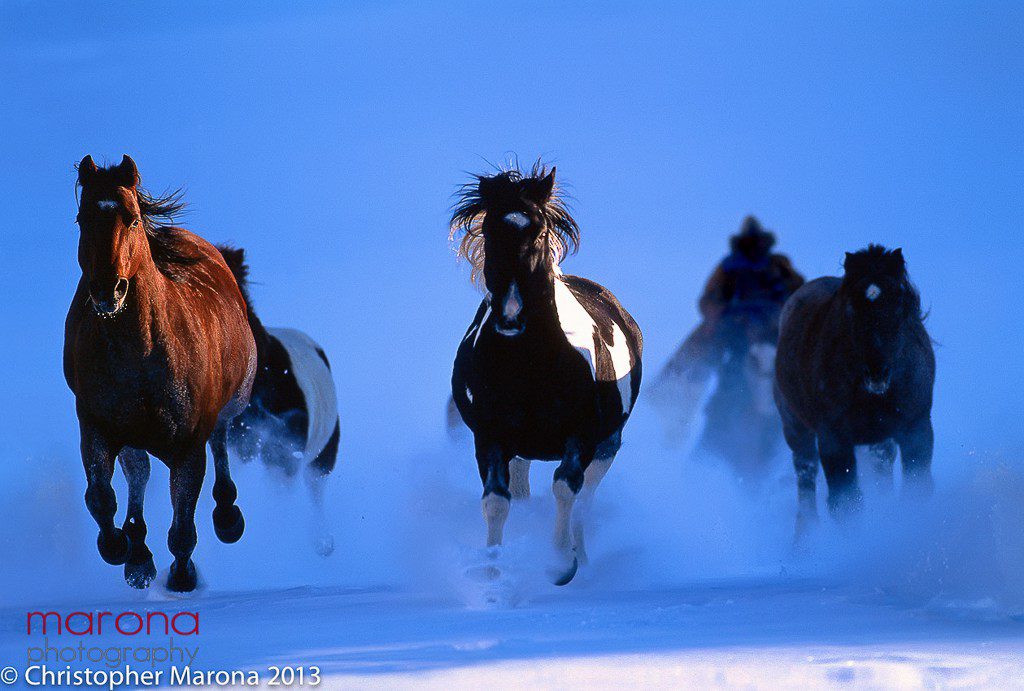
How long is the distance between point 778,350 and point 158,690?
6330 mm

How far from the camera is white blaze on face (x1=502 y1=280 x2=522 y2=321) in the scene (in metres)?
8.09

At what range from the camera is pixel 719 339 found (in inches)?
523

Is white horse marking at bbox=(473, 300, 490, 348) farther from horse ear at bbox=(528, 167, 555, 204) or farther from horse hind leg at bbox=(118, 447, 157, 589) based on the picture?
horse hind leg at bbox=(118, 447, 157, 589)

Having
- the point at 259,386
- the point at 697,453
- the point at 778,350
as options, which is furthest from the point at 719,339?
the point at 259,386

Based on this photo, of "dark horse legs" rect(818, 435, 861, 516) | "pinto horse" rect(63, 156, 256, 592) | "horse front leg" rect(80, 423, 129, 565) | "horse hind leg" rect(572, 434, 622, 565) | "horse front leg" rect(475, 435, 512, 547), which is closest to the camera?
"pinto horse" rect(63, 156, 256, 592)

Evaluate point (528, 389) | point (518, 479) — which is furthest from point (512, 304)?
point (518, 479)

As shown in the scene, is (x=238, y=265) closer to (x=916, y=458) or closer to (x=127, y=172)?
(x=127, y=172)

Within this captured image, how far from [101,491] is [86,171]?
172 centimetres

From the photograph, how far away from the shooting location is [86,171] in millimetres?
8242

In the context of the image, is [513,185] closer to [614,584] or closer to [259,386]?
[614,584]

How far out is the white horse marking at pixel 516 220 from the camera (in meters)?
8.14

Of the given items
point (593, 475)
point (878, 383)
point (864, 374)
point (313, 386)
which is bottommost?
point (593, 475)

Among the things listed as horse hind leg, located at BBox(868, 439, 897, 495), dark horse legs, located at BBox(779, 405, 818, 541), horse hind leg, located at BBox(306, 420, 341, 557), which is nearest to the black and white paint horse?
horse hind leg, located at BBox(306, 420, 341, 557)

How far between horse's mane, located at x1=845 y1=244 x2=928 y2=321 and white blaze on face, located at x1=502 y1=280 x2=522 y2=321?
9.82 ft
